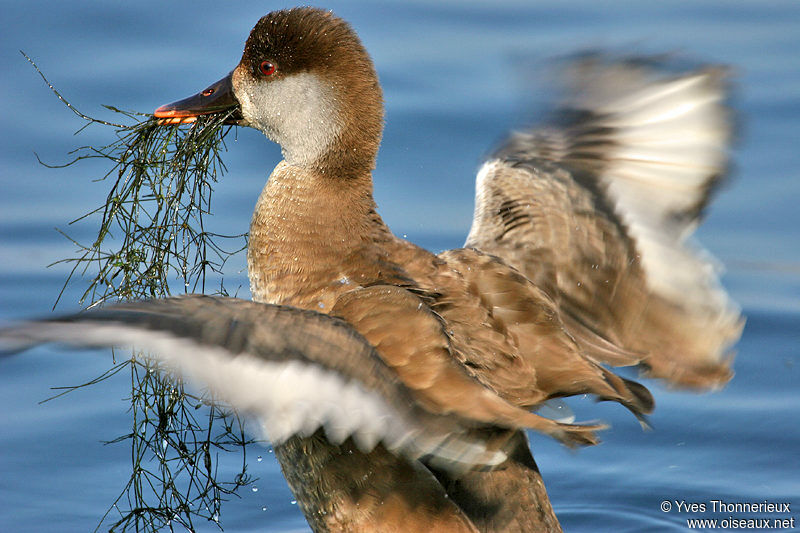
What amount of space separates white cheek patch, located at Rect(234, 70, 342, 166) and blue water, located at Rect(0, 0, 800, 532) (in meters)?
1.00

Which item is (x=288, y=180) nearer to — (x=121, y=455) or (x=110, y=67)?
(x=121, y=455)

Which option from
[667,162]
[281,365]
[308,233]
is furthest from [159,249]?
[667,162]

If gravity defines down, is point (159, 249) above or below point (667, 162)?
below

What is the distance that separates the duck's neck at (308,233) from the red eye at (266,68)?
1.09 feet

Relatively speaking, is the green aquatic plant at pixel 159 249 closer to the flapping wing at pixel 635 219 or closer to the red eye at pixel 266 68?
the red eye at pixel 266 68

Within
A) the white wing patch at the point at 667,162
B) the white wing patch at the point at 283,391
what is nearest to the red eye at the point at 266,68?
the white wing patch at the point at 667,162

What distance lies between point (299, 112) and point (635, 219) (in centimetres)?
136

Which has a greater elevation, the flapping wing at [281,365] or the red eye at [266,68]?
the red eye at [266,68]

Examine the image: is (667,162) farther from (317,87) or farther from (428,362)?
(428,362)

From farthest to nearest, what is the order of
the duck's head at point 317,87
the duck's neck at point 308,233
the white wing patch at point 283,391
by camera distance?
the duck's head at point 317,87 → the duck's neck at point 308,233 → the white wing patch at point 283,391

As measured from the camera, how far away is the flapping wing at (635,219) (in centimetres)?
468

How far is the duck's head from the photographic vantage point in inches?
172

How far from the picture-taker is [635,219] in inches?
188

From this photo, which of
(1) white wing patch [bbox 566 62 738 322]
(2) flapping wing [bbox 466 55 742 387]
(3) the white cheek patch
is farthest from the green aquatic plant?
(1) white wing patch [bbox 566 62 738 322]
